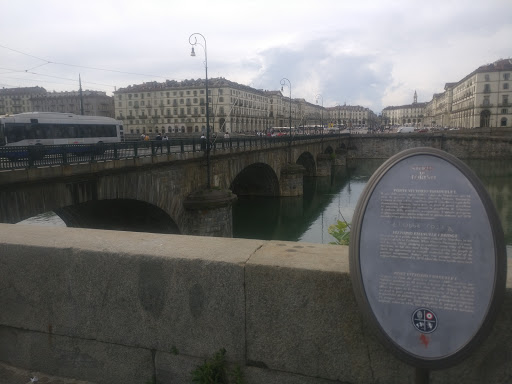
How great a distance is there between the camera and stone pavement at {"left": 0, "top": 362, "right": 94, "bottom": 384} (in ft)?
11.1

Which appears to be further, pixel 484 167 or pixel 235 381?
pixel 484 167

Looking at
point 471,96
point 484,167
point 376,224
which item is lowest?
point 484,167

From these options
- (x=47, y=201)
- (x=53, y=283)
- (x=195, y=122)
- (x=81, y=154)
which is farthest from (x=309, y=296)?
(x=195, y=122)

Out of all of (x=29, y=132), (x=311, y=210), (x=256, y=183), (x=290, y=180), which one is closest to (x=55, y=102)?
(x=256, y=183)

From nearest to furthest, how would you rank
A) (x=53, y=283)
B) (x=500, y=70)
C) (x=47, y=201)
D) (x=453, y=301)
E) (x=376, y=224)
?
(x=453, y=301)
(x=376, y=224)
(x=53, y=283)
(x=47, y=201)
(x=500, y=70)

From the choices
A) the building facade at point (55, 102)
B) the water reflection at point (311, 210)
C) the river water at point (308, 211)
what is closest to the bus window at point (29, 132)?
the river water at point (308, 211)

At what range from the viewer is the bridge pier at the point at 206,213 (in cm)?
2134

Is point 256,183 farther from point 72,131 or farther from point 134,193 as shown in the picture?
point 134,193

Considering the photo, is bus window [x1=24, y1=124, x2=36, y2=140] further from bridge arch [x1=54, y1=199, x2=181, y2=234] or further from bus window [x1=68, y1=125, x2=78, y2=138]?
bridge arch [x1=54, y1=199, x2=181, y2=234]

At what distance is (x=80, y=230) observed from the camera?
388 centimetres

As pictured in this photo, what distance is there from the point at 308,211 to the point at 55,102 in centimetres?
10631

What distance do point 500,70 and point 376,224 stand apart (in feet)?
395

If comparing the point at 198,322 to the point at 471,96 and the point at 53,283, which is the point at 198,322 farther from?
the point at 471,96

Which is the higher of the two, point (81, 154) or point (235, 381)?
point (81, 154)
